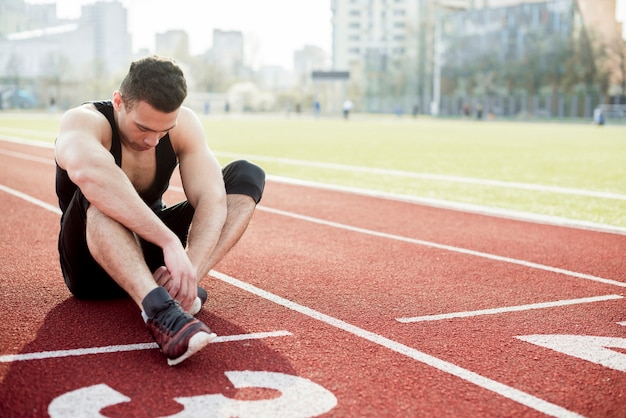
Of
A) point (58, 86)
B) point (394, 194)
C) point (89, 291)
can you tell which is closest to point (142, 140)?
point (89, 291)

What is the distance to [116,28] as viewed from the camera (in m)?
170

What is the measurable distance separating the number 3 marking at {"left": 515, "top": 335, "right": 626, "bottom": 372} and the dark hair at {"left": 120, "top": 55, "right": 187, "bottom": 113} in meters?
2.37

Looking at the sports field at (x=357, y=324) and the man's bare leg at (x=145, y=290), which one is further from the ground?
the man's bare leg at (x=145, y=290)

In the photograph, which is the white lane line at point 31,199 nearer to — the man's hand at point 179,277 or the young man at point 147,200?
the young man at point 147,200

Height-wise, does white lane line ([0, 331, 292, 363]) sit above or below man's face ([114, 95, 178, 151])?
below

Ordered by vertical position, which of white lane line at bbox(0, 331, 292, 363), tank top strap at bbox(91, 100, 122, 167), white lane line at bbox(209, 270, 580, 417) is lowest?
white lane line at bbox(209, 270, 580, 417)

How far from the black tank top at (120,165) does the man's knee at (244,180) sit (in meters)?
0.37

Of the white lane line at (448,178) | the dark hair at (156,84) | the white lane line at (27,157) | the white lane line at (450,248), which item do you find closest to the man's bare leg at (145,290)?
the dark hair at (156,84)

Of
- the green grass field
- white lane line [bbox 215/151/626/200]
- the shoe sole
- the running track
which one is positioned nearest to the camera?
the running track

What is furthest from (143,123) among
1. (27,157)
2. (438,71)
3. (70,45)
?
(70,45)

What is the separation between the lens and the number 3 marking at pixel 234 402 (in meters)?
3.19

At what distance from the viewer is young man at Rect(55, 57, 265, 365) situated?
156 inches

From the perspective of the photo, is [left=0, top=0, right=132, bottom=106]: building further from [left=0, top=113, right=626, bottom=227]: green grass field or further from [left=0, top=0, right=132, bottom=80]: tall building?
[left=0, top=113, right=626, bottom=227]: green grass field

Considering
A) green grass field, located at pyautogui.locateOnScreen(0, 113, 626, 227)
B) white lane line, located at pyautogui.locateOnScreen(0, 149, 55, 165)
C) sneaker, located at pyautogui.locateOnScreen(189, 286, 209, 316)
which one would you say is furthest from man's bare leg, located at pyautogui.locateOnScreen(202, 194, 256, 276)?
white lane line, located at pyautogui.locateOnScreen(0, 149, 55, 165)
